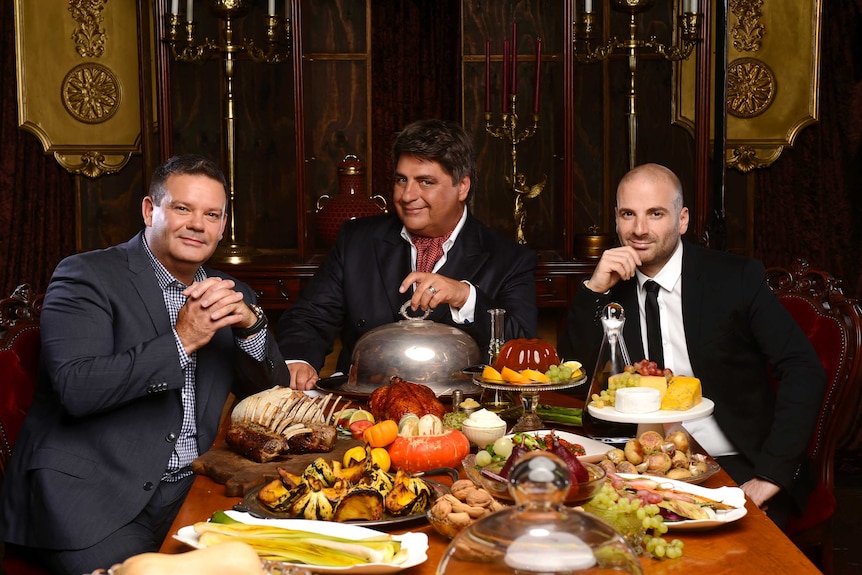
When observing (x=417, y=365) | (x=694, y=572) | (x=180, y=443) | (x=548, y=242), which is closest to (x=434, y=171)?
(x=417, y=365)

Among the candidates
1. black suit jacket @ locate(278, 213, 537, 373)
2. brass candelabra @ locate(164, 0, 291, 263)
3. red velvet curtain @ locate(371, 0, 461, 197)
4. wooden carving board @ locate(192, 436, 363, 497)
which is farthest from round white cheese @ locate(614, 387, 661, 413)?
red velvet curtain @ locate(371, 0, 461, 197)

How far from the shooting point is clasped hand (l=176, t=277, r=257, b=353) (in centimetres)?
237

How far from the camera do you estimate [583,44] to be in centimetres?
501

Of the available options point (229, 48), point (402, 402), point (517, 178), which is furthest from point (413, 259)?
point (402, 402)

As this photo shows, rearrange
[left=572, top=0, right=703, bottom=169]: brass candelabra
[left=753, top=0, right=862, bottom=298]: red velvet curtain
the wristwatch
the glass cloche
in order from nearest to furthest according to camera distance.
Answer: the glass cloche, the wristwatch, [left=572, top=0, right=703, bottom=169]: brass candelabra, [left=753, top=0, right=862, bottom=298]: red velvet curtain

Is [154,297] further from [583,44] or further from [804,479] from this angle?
[583,44]

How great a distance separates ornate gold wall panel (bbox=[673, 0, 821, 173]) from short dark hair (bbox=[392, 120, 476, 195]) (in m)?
2.04

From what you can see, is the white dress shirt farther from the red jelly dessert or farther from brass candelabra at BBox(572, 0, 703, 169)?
brass candelabra at BBox(572, 0, 703, 169)

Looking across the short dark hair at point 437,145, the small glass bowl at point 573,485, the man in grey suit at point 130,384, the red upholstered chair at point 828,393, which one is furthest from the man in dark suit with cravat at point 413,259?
the small glass bowl at point 573,485

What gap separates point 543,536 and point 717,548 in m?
0.67

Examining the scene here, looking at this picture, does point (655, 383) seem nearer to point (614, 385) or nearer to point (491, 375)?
point (614, 385)

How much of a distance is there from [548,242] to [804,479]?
2.52 meters

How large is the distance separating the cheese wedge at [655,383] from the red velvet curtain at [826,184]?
328 centimetres

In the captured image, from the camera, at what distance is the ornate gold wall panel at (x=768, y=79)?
5098 mm
